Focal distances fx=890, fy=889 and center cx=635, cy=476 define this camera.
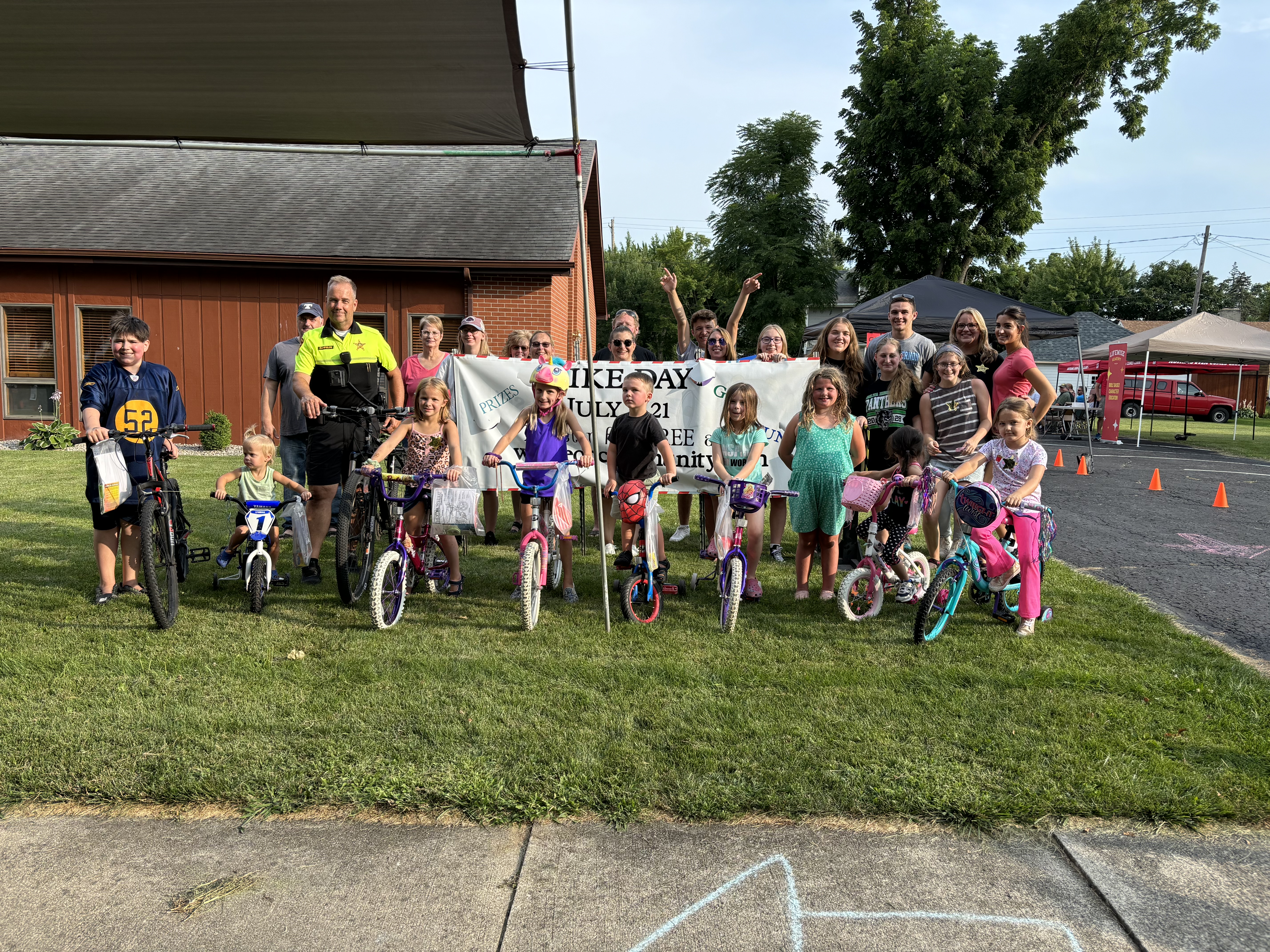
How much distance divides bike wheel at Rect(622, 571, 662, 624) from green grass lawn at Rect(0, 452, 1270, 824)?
0.15 metres

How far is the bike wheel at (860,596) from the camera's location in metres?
5.64

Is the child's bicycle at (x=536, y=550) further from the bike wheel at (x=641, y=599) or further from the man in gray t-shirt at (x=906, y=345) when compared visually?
the man in gray t-shirt at (x=906, y=345)

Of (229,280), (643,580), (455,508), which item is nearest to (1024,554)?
(643,580)

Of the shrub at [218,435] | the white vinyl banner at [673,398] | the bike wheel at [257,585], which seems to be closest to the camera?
the bike wheel at [257,585]

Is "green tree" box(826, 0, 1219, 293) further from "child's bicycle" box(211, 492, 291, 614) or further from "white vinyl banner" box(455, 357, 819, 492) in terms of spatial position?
"child's bicycle" box(211, 492, 291, 614)

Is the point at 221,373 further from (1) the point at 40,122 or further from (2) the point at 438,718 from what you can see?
(2) the point at 438,718

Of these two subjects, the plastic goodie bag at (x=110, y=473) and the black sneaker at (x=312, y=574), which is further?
the black sneaker at (x=312, y=574)

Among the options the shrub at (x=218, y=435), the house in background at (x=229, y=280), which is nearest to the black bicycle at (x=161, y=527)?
the shrub at (x=218, y=435)

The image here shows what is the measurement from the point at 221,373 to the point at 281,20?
13.9 metres

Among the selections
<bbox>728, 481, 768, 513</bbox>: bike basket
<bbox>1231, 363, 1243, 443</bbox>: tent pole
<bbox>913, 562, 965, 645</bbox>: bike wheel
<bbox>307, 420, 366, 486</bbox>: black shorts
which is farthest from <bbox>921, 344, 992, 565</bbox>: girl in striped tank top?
<bbox>1231, 363, 1243, 443</bbox>: tent pole

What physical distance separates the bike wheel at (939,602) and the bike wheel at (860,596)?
1.28ft

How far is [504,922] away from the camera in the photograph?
2623mm

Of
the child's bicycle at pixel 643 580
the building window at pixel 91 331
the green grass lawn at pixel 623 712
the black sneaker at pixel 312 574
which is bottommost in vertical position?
the green grass lawn at pixel 623 712

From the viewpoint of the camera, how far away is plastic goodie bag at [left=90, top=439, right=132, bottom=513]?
5.25 metres
